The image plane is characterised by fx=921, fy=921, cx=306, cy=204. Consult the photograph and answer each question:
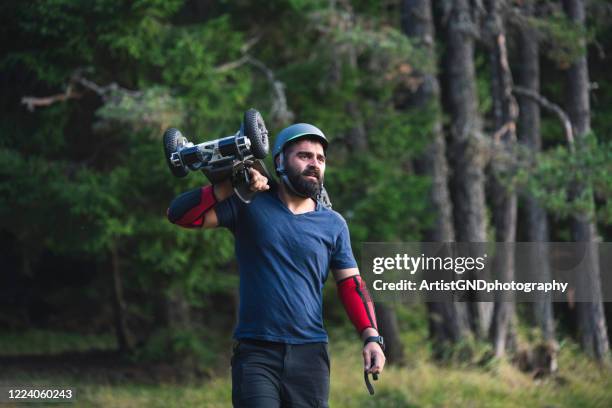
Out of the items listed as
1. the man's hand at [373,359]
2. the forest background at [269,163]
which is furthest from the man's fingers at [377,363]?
the forest background at [269,163]

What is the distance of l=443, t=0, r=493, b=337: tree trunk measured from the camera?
14.4 m

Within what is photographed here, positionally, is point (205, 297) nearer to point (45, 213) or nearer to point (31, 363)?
point (31, 363)

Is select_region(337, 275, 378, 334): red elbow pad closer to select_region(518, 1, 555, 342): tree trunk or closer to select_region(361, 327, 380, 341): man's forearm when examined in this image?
select_region(361, 327, 380, 341): man's forearm

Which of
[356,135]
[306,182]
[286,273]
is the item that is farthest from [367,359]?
[356,135]

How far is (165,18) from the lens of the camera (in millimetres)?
13156

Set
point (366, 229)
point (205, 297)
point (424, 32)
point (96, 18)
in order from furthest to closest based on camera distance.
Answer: point (205, 297) < point (424, 32) < point (366, 229) < point (96, 18)

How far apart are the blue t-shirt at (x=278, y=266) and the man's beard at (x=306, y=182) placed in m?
0.13

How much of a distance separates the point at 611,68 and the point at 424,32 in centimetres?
678

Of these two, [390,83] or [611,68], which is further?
[611,68]

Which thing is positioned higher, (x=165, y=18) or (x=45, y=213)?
(x=165, y=18)

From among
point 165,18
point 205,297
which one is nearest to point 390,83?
point 165,18

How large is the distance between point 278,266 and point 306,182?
1.62 feet

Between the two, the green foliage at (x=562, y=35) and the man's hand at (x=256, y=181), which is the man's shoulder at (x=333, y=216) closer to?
the man's hand at (x=256, y=181)

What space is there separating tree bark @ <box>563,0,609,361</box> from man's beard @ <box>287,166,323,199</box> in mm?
11252
